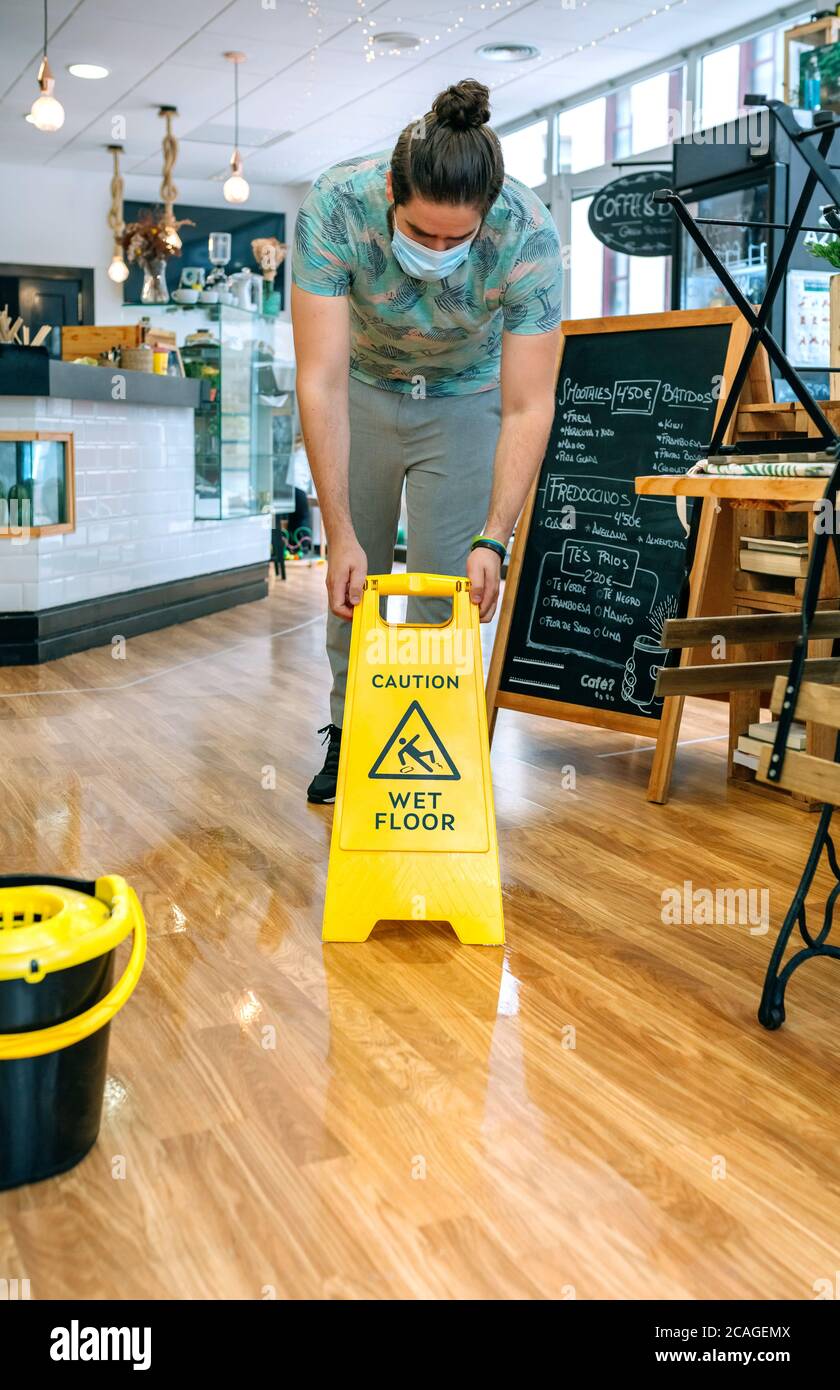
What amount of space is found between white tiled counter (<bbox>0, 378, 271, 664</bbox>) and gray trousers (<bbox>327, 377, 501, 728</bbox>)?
92.4 inches

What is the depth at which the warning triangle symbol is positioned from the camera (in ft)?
6.72

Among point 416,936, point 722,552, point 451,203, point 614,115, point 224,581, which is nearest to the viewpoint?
point 451,203

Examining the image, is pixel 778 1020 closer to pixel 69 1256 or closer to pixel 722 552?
pixel 69 1256

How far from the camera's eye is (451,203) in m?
1.89

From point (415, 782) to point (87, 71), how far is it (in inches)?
255

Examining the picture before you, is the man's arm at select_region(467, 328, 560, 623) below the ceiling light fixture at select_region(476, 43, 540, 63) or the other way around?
below

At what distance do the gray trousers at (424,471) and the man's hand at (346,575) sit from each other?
0.46 metres

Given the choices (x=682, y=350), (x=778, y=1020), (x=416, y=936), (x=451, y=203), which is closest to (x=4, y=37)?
(x=682, y=350)

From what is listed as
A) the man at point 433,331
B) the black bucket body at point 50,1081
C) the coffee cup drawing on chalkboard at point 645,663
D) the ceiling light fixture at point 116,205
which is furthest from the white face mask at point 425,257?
the ceiling light fixture at point 116,205

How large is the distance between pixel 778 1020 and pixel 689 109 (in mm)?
6229

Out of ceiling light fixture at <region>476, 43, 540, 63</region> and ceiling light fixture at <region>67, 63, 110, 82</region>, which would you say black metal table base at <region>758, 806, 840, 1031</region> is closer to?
ceiling light fixture at <region>476, 43, 540, 63</region>

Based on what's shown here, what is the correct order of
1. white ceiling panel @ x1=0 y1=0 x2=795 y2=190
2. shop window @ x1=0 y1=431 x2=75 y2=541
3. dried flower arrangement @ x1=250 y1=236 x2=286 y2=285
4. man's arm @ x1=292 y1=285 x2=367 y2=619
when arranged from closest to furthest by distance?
man's arm @ x1=292 y1=285 x2=367 y2=619, shop window @ x1=0 y1=431 x2=75 y2=541, white ceiling panel @ x1=0 y1=0 x2=795 y2=190, dried flower arrangement @ x1=250 y1=236 x2=286 y2=285

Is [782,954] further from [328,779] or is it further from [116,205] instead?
[116,205]

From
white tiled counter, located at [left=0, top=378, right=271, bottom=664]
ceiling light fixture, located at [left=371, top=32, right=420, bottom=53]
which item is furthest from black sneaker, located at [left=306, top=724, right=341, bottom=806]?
ceiling light fixture, located at [left=371, top=32, right=420, bottom=53]
